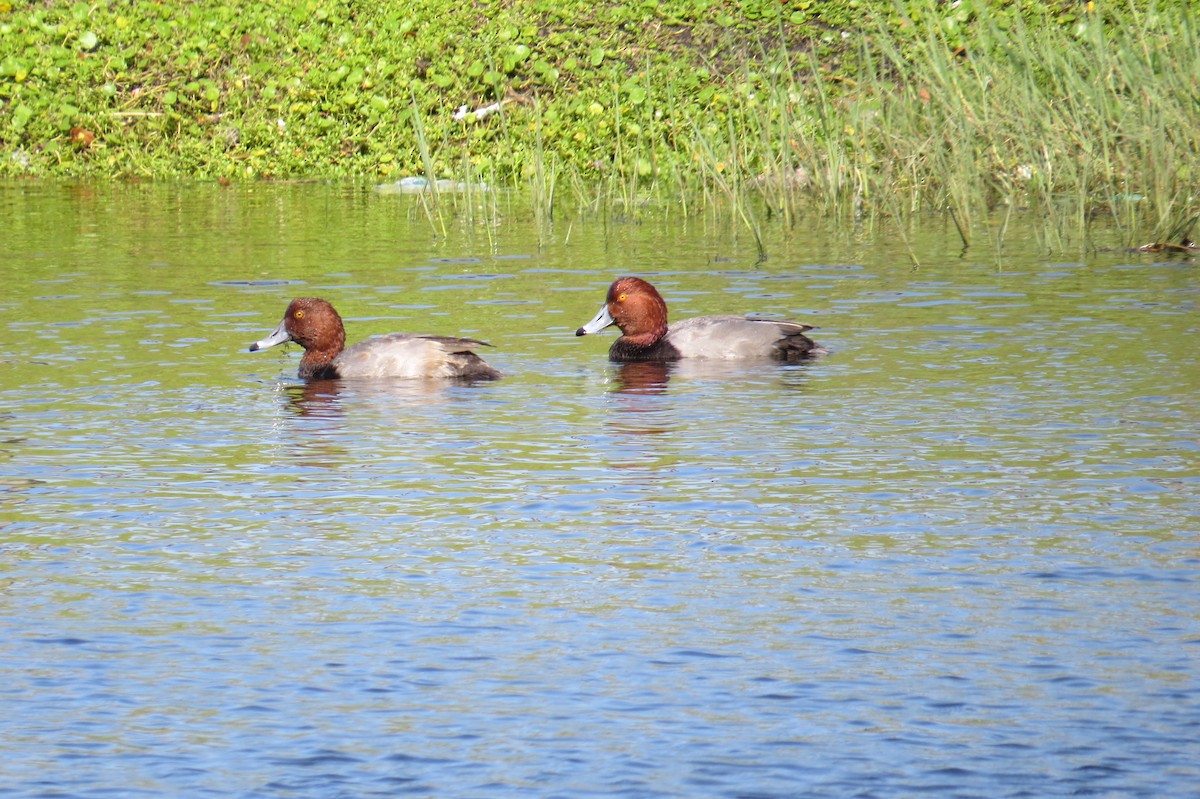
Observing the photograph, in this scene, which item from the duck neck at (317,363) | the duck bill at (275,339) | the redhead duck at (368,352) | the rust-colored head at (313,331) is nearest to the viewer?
the redhead duck at (368,352)

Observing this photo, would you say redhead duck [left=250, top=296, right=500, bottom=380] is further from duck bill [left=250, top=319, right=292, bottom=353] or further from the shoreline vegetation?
the shoreline vegetation

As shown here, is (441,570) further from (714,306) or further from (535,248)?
(535,248)

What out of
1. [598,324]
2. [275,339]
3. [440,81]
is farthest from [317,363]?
[440,81]

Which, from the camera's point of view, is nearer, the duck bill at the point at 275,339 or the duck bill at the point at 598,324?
the duck bill at the point at 275,339

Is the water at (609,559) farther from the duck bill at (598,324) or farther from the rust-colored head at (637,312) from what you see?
the rust-colored head at (637,312)

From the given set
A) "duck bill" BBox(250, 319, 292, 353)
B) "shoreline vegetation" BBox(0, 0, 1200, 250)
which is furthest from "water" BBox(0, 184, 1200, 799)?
"shoreline vegetation" BBox(0, 0, 1200, 250)

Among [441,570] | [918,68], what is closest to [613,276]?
[918,68]

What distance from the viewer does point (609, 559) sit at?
637 cm

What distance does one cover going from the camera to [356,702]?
197 inches

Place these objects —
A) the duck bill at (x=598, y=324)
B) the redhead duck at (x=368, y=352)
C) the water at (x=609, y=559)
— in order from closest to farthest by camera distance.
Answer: the water at (x=609, y=559) → the redhead duck at (x=368, y=352) → the duck bill at (x=598, y=324)

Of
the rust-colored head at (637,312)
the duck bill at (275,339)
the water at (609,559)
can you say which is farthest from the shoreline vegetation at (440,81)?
the water at (609,559)

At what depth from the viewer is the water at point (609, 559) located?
4.70m

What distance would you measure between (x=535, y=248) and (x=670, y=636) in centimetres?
1012

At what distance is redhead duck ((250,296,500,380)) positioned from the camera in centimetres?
1018
